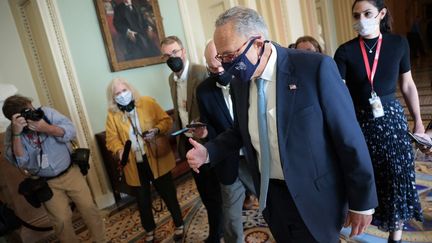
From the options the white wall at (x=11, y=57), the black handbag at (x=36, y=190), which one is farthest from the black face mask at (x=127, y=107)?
the white wall at (x=11, y=57)

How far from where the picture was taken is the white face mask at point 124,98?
8.06ft

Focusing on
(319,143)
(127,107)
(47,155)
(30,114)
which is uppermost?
(30,114)

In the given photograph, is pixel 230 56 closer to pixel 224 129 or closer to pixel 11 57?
pixel 224 129

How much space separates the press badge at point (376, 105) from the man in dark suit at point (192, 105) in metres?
1.13

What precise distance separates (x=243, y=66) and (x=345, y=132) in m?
0.44

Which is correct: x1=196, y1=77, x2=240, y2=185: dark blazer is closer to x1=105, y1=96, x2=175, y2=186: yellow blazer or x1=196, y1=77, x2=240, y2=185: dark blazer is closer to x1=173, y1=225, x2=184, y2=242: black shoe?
x1=105, y1=96, x2=175, y2=186: yellow blazer

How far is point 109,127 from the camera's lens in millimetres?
2580

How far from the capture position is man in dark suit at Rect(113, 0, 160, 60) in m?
3.86

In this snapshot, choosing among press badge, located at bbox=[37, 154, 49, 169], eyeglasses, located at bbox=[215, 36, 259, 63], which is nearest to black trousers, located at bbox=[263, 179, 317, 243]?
eyeglasses, located at bbox=[215, 36, 259, 63]

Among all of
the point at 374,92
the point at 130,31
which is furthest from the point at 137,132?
the point at 130,31

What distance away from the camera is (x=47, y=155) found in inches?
96.6

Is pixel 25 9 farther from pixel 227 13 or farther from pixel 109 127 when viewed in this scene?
pixel 227 13

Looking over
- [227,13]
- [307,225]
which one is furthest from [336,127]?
[227,13]

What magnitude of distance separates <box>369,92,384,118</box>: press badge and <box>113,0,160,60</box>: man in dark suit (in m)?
3.09
